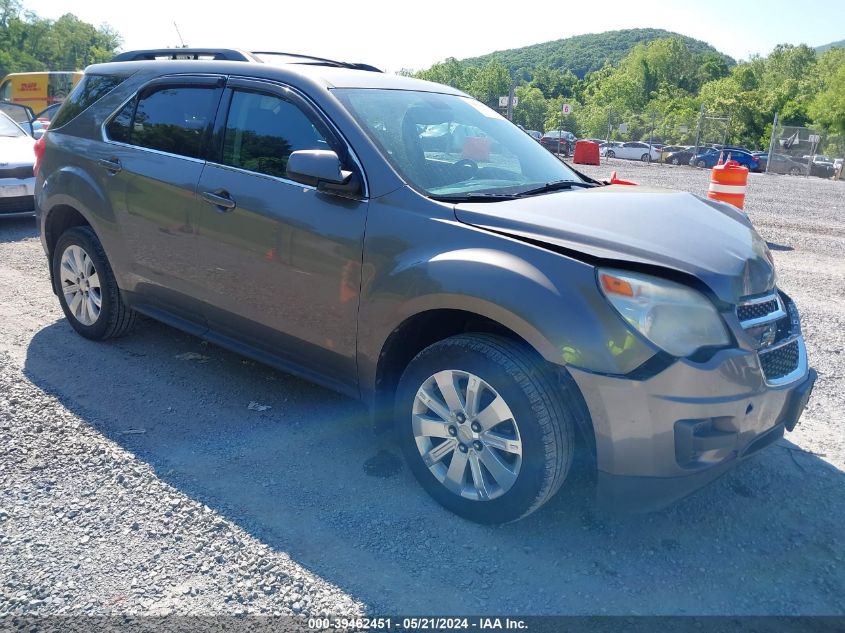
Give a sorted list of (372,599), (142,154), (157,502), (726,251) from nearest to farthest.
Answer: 1. (372,599)
2. (726,251)
3. (157,502)
4. (142,154)

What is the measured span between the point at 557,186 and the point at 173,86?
2356mm

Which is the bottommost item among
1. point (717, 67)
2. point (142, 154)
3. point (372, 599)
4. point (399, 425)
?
point (372, 599)

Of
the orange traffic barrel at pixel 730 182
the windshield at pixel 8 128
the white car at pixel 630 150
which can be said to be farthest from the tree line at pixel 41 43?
the orange traffic barrel at pixel 730 182

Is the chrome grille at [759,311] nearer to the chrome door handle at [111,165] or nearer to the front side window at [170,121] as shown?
the front side window at [170,121]

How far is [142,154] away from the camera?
13.9 ft

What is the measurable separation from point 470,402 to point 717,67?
142460mm

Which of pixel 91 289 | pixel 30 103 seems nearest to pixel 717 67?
pixel 30 103

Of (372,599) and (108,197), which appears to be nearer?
(372,599)

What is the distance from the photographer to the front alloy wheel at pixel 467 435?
2.80 metres

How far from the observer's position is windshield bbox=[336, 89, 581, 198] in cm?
333

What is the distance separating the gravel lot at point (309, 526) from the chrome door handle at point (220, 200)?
1161 mm

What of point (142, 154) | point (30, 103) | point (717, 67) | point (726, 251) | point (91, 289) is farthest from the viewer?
point (717, 67)

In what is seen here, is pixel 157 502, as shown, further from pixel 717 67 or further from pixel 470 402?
pixel 717 67

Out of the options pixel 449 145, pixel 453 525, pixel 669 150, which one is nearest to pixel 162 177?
pixel 449 145
